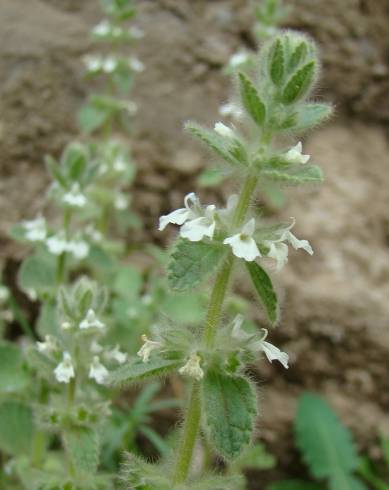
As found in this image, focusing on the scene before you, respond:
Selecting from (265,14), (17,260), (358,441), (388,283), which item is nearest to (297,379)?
(358,441)

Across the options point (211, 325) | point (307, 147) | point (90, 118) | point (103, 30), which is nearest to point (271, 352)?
point (211, 325)

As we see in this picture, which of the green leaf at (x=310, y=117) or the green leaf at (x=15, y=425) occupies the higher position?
the green leaf at (x=310, y=117)

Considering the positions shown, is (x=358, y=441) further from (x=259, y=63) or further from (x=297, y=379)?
(x=259, y=63)

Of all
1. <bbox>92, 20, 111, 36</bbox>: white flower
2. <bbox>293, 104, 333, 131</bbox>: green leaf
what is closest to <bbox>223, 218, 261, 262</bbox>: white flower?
<bbox>293, 104, 333, 131</bbox>: green leaf

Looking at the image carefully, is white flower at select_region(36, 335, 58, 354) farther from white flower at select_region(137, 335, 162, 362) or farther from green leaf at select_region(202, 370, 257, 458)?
green leaf at select_region(202, 370, 257, 458)

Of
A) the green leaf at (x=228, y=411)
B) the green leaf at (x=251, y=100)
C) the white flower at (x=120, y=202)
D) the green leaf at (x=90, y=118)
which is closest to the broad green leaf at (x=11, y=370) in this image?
the green leaf at (x=228, y=411)

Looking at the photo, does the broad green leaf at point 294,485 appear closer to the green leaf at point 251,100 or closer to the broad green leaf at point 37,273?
the broad green leaf at point 37,273
